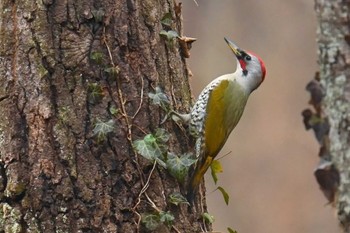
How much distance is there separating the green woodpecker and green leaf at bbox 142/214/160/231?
0.70ft

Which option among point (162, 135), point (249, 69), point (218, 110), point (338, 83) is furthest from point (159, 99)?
point (338, 83)

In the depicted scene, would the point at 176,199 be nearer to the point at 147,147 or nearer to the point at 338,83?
the point at 147,147


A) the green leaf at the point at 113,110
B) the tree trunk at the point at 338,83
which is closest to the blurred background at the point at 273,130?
the green leaf at the point at 113,110

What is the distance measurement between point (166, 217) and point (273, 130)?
6.84 meters

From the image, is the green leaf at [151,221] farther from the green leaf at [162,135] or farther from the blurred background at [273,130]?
the blurred background at [273,130]

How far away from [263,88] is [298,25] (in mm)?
828

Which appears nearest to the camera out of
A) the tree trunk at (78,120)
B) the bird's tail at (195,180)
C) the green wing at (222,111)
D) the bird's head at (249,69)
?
the tree trunk at (78,120)

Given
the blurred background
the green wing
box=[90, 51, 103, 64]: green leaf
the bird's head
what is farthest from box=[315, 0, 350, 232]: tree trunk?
the blurred background

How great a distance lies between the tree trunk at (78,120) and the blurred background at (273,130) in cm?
643

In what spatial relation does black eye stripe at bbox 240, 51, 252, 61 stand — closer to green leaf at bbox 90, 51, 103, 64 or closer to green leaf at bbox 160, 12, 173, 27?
green leaf at bbox 160, 12, 173, 27

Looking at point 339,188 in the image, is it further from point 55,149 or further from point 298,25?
point 298,25

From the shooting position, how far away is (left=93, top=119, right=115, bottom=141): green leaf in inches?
130

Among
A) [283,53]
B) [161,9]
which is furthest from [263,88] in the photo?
[161,9]

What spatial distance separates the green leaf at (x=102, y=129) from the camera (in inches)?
130
